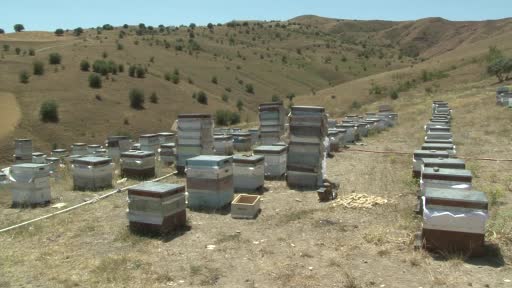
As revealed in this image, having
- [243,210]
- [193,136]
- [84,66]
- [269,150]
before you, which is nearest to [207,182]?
[243,210]

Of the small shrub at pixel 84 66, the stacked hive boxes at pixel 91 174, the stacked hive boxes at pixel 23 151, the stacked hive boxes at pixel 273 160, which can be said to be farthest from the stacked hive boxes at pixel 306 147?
the small shrub at pixel 84 66

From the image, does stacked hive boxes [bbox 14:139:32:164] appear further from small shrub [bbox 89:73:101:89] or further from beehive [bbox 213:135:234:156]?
small shrub [bbox 89:73:101:89]

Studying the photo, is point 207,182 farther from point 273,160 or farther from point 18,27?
point 18,27

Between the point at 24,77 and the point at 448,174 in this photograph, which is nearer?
the point at 448,174

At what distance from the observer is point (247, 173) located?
516 inches

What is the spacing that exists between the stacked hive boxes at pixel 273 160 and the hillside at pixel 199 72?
31256 millimetres

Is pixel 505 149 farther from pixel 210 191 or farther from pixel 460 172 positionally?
pixel 210 191

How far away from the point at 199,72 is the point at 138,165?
6488cm

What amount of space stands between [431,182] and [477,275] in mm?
2700

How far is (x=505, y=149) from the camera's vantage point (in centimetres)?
2036

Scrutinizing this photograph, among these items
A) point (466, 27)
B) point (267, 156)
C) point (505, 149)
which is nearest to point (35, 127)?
point (267, 156)

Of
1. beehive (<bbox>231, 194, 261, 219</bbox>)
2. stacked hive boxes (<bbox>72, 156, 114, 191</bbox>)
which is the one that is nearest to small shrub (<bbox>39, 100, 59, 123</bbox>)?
stacked hive boxes (<bbox>72, 156, 114, 191</bbox>)

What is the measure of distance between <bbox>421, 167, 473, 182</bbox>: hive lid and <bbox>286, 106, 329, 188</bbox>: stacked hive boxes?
4.13 metres

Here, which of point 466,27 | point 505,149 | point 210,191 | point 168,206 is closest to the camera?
point 168,206
